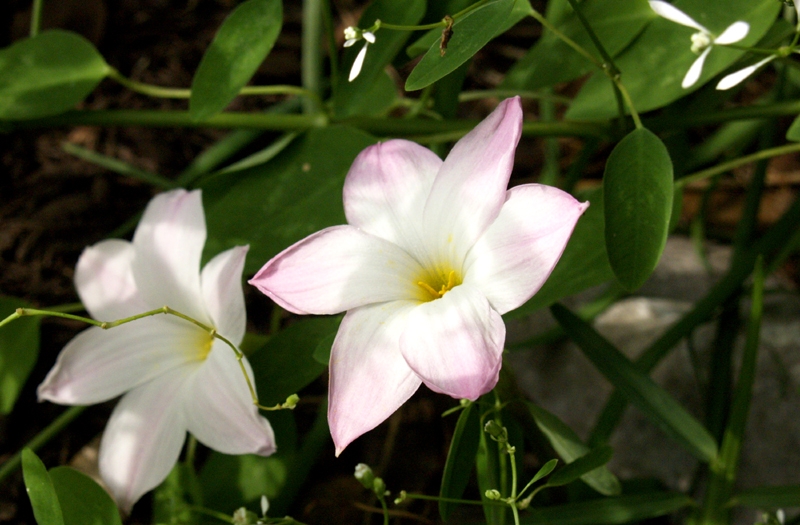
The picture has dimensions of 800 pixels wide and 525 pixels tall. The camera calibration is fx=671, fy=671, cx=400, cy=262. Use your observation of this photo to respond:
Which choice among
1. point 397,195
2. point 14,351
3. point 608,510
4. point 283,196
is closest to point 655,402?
point 608,510

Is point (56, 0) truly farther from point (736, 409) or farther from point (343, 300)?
point (736, 409)

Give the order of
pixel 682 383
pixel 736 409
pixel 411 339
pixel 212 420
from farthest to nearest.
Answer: pixel 682 383, pixel 736 409, pixel 212 420, pixel 411 339

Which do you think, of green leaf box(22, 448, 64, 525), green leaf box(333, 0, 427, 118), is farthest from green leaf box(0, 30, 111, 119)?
green leaf box(22, 448, 64, 525)

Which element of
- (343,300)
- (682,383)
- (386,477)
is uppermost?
(343,300)

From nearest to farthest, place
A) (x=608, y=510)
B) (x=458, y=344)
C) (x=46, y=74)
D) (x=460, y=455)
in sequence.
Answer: (x=458, y=344)
(x=460, y=455)
(x=608, y=510)
(x=46, y=74)

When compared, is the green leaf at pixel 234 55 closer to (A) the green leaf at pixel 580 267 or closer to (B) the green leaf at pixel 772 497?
(A) the green leaf at pixel 580 267

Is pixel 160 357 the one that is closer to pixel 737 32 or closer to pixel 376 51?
pixel 376 51

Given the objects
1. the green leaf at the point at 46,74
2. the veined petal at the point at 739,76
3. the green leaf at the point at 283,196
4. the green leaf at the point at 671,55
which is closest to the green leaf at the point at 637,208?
the veined petal at the point at 739,76

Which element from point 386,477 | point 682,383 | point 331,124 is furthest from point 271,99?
point 682,383
